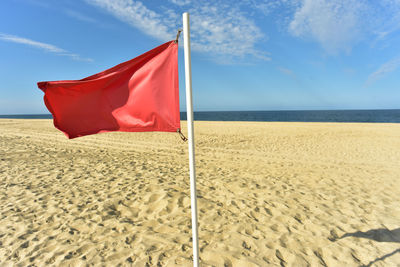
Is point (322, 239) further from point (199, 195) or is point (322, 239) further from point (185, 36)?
point (185, 36)

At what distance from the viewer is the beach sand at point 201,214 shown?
347cm

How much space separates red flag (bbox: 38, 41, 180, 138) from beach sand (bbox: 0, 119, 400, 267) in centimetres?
191

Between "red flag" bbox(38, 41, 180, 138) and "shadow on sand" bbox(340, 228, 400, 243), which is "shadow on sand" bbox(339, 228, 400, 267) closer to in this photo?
"shadow on sand" bbox(340, 228, 400, 243)

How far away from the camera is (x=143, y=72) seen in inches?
124

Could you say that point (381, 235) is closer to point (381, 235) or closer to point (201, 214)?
point (381, 235)

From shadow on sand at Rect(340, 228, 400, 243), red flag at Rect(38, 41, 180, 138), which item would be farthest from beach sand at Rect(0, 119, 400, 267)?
red flag at Rect(38, 41, 180, 138)

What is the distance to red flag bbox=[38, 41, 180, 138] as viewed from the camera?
9.89 ft

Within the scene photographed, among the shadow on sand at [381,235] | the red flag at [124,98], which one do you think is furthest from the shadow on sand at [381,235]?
the red flag at [124,98]

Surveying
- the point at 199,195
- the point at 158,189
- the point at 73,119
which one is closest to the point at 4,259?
the point at 73,119

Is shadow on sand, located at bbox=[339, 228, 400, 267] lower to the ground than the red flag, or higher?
lower

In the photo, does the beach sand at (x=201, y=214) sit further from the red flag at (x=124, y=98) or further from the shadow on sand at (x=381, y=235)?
the red flag at (x=124, y=98)

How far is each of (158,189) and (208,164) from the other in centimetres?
343

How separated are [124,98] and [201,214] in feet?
9.35

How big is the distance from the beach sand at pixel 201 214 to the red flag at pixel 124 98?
191 centimetres
